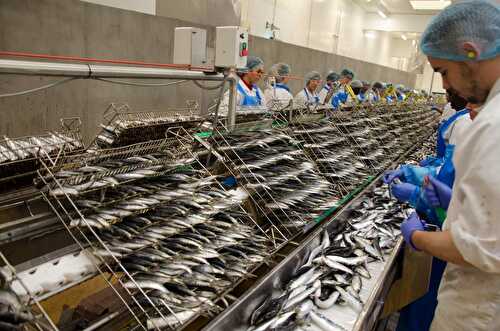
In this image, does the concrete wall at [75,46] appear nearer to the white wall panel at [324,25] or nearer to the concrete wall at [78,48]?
the concrete wall at [78,48]

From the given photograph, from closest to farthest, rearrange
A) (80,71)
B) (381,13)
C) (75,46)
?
1. (80,71)
2. (75,46)
3. (381,13)

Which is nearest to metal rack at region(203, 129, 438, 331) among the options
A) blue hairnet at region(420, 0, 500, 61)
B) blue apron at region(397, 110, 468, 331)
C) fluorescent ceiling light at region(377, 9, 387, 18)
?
blue apron at region(397, 110, 468, 331)

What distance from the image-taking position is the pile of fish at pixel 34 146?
1.69 m

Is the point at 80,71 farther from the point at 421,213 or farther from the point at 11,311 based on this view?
the point at 421,213

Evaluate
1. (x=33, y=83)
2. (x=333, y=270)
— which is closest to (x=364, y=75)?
(x=33, y=83)

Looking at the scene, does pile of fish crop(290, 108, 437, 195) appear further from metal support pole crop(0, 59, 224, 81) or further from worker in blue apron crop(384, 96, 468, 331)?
metal support pole crop(0, 59, 224, 81)

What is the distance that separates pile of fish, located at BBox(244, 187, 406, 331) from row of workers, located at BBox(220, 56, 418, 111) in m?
1.47

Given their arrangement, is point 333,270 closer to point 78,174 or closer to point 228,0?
point 78,174

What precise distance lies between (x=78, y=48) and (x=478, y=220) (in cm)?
456

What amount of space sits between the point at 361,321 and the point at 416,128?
606 centimetres

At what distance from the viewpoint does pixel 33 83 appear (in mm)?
3947

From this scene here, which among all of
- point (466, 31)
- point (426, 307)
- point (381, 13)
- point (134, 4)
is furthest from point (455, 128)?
point (381, 13)

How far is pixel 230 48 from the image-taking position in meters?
2.15

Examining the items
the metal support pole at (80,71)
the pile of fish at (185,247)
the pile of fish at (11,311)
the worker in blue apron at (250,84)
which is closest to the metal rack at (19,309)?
the pile of fish at (11,311)
